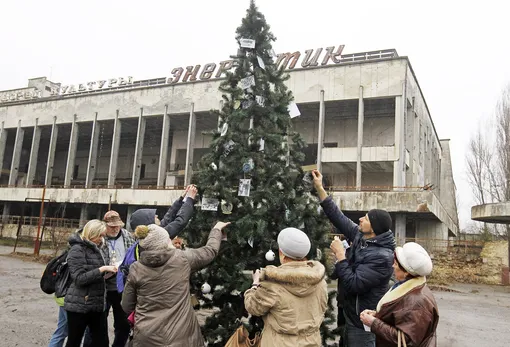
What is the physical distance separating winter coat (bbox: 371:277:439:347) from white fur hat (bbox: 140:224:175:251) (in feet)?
5.24

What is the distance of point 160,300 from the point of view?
2.82m

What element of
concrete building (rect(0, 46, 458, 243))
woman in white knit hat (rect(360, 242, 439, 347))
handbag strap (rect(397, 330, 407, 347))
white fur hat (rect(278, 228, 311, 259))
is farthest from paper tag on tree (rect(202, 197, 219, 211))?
concrete building (rect(0, 46, 458, 243))

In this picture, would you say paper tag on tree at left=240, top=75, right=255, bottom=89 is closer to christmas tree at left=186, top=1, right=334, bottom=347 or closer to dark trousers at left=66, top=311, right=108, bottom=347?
christmas tree at left=186, top=1, right=334, bottom=347

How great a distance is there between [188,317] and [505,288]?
18481mm

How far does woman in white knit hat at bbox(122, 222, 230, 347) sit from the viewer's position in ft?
9.12

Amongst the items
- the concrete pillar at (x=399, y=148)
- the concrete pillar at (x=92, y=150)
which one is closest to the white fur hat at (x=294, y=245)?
the concrete pillar at (x=399, y=148)

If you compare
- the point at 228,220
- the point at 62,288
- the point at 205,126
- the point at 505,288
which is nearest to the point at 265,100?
the point at 228,220

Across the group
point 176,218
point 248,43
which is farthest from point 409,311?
point 248,43

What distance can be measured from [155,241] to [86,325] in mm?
1511

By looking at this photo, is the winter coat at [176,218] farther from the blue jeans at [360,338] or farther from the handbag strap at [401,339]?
the handbag strap at [401,339]

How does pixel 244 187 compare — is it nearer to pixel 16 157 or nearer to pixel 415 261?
pixel 415 261

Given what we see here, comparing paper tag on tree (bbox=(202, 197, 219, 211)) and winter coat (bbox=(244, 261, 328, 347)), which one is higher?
paper tag on tree (bbox=(202, 197, 219, 211))

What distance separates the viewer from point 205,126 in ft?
120

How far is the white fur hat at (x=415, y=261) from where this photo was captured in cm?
247
